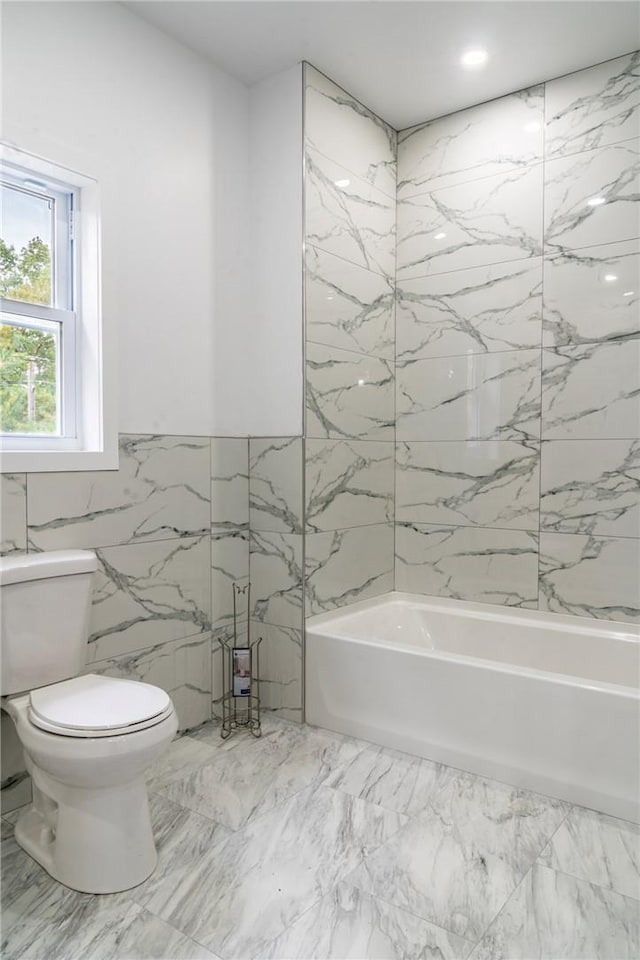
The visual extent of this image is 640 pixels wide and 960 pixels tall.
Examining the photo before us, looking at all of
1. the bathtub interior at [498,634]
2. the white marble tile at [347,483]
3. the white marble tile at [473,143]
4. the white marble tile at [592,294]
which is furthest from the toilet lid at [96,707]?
the white marble tile at [473,143]

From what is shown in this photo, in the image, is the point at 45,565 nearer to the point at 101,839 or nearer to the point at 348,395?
the point at 101,839

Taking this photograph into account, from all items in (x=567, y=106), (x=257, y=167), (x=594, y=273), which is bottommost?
(x=594, y=273)

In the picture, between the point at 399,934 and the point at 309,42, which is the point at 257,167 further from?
the point at 399,934

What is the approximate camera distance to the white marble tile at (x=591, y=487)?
104 inches

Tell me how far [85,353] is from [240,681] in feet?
4.79

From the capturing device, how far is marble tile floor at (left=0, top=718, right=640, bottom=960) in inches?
60.1

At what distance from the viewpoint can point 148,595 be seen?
2.48 meters

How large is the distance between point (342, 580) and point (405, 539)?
502 mm

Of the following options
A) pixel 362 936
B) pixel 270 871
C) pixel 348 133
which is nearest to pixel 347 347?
pixel 348 133

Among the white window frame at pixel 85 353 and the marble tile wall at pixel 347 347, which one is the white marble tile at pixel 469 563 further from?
the white window frame at pixel 85 353

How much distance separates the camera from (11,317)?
7.08 ft

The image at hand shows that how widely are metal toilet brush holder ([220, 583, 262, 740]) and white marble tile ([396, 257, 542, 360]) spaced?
4.87ft

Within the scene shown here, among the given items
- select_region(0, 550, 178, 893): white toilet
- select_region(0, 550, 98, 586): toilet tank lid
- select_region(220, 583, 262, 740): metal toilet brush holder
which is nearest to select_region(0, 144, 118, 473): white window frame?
select_region(0, 550, 98, 586): toilet tank lid

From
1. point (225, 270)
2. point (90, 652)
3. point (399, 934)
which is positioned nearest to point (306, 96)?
point (225, 270)
